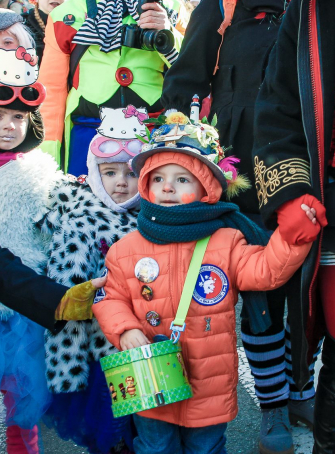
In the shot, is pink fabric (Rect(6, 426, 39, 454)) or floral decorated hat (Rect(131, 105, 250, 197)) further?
pink fabric (Rect(6, 426, 39, 454))

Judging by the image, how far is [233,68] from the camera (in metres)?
3.05

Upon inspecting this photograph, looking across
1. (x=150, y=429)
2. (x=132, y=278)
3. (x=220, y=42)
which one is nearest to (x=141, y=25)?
(x=220, y=42)

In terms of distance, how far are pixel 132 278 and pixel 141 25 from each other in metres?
1.97

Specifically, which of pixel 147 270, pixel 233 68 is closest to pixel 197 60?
pixel 233 68

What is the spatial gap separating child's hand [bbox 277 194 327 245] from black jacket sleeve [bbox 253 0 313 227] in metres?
0.05

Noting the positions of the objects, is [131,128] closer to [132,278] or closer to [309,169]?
[132,278]

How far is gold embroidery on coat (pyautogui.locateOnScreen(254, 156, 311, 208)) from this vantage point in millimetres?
2188

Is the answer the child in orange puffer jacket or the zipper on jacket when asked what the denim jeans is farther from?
the zipper on jacket

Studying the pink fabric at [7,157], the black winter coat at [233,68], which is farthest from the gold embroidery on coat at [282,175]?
the pink fabric at [7,157]

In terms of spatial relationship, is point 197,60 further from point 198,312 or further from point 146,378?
point 146,378

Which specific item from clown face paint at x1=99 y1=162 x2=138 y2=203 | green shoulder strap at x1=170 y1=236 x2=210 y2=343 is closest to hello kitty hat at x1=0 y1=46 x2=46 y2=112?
clown face paint at x1=99 y1=162 x2=138 y2=203

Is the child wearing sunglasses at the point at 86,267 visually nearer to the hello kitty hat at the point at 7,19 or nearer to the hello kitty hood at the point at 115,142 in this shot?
the hello kitty hood at the point at 115,142

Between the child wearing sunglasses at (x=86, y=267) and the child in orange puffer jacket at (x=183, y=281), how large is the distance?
0.82 feet

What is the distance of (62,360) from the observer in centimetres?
270
